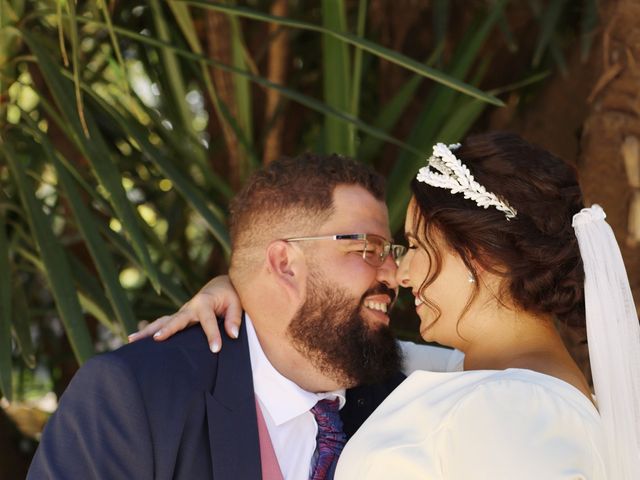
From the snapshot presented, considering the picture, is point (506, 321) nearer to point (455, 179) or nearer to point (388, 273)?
point (455, 179)

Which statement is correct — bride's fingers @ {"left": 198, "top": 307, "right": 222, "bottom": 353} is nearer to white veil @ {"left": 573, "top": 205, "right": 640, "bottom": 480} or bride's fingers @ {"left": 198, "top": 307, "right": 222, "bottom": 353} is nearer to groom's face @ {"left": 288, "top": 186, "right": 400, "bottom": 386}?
groom's face @ {"left": 288, "top": 186, "right": 400, "bottom": 386}

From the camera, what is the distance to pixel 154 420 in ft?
5.69

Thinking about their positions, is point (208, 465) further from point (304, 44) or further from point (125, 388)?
point (304, 44)

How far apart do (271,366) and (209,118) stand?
171cm

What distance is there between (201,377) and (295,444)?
0.23 meters

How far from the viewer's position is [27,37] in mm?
2127

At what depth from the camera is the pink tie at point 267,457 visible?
183 cm

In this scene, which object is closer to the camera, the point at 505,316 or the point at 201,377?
the point at 505,316

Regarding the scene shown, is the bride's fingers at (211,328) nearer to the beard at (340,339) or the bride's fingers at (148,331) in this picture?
the bride's fingers at (148,331)

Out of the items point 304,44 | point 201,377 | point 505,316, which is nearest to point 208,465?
point 201,377

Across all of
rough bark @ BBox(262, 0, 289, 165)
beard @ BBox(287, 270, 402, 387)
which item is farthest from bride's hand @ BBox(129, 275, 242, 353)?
rough bark @ BBox(262, 0, 289, 165)

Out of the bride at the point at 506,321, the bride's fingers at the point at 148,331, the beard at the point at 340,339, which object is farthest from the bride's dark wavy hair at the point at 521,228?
the bride's fingers at the point at 148,331

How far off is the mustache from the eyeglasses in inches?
1.7

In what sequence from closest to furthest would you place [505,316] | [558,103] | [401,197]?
[505,316] < [401,197] < [558,103]
